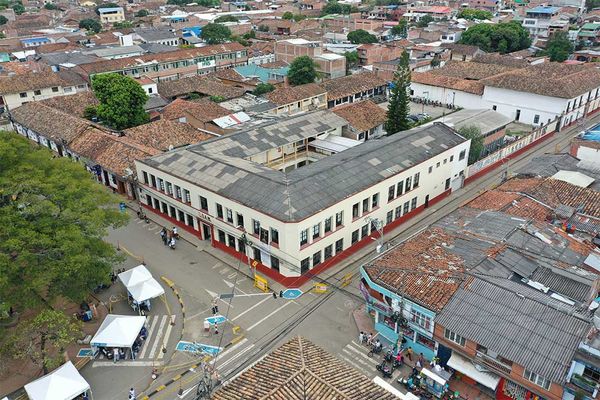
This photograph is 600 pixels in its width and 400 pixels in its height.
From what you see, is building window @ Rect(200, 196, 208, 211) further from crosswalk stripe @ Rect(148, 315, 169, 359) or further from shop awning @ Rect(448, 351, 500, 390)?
shop awning @ Rect(448, 351, 500, 390)

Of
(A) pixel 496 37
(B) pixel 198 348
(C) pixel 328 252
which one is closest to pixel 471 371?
(C) pixel 328 252

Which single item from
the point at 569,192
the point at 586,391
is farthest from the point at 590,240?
the point at 586,391

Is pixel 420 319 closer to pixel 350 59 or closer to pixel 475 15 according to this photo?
pixel 350 59

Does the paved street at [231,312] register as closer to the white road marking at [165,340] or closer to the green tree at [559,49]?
the white road marking at [165,340]

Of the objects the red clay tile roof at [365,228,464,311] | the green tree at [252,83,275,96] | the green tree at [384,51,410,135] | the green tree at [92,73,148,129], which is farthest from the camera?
the green tree at [252,83,275,96]

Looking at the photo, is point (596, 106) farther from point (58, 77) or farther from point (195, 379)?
point (58, 77)

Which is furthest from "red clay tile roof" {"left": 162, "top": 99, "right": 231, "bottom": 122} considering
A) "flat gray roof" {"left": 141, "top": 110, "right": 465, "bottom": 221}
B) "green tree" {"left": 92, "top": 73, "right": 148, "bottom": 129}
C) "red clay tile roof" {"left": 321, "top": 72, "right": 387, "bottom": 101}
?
"red clay tile roof" {"left": 321, "top": 72, "right": 387, "bottom": 101}
